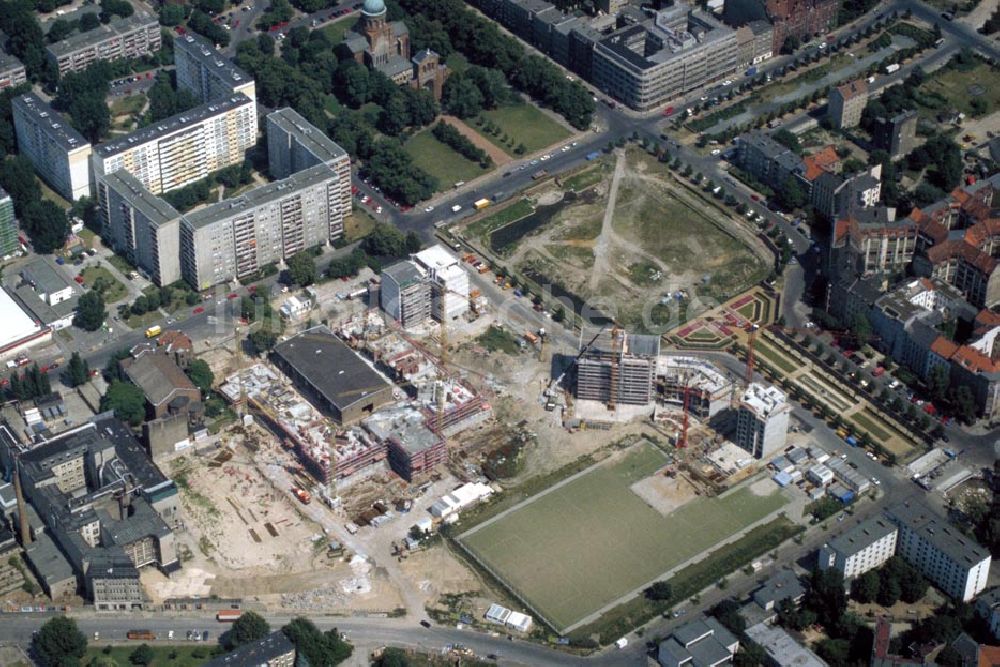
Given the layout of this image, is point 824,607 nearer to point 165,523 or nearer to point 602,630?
point 602,630

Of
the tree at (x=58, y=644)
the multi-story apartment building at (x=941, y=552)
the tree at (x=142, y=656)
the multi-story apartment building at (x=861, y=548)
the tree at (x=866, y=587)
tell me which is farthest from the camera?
the multi-story apartment building at (x=861, y=548)

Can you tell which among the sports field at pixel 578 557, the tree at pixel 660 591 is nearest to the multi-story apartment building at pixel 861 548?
the sports field at pixel 578 557

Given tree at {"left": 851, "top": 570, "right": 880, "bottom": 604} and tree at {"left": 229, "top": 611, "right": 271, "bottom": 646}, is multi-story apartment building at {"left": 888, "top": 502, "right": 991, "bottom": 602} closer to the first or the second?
tree at {"left": 851, "top": 570, "right": 880, "bottom": 604}

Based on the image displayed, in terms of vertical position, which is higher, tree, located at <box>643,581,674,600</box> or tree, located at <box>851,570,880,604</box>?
tree, located at <box>851,570,880,604</box>

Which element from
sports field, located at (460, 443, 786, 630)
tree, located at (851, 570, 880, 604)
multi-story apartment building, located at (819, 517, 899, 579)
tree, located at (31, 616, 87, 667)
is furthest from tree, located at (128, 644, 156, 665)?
tree, located at (851, 570, 880, 604)

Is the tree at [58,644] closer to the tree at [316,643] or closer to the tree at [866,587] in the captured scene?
the tree at [316,643]

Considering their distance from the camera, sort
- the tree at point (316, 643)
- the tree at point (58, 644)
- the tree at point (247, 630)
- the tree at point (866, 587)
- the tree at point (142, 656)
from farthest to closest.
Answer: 1. the tree at point (866, 587)
2. the tree at point (247, 630)
3. the tree at point (142, 656)
4. the tree at point (316, 643)
5. the tree at point (58, 644)

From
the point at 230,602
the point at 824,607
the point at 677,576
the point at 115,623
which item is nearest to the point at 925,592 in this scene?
the point at 824,607
